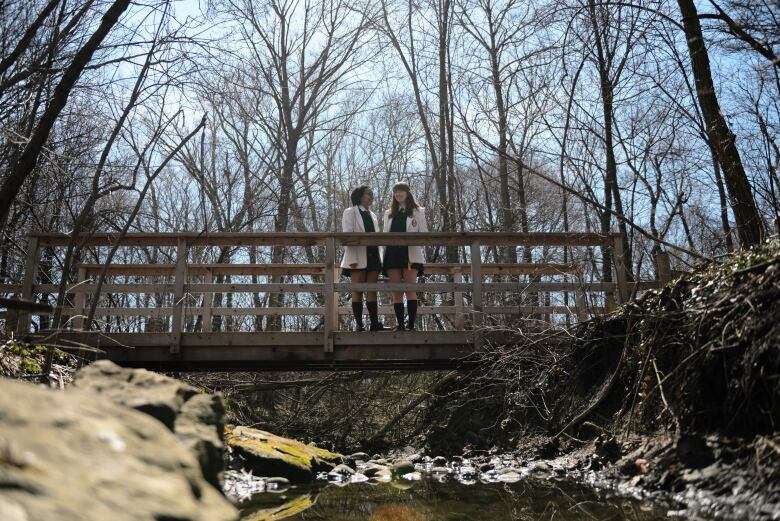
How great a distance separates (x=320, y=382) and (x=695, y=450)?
7517 millimetres

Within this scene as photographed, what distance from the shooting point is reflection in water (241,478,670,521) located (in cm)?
440

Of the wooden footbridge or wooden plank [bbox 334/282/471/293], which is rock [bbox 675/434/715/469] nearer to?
the wooden footbridge

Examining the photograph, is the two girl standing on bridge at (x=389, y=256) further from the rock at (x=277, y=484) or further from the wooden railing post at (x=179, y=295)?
the rock at (x=277, y=484)

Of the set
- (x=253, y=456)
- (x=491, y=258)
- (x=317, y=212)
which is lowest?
(x=253, y=456)

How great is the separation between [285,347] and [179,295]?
52.4 inches

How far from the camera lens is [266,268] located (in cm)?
877

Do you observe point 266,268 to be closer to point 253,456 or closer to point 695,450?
point 253,456

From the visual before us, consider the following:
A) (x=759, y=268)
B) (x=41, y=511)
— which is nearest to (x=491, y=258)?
(x=759, y=268)

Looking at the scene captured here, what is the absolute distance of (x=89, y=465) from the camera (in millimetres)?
2230

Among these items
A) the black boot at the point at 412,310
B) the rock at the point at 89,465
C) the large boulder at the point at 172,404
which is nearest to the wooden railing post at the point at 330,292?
the black boot at the point at 412,310

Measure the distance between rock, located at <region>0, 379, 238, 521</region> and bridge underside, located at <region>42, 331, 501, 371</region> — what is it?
545 centimetres

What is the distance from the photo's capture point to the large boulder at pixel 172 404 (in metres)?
3.24

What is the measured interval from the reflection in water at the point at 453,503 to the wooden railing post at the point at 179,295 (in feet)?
8.83

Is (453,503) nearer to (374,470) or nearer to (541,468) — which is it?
(541,468)
